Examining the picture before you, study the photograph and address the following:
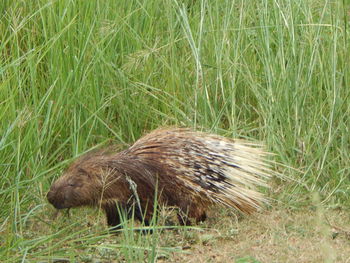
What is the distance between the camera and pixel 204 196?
3.83 meters

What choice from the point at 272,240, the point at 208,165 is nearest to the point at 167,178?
the point at 208,165

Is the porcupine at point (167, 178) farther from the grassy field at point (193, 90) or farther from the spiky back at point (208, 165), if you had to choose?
the grassy field at point (193, 90)

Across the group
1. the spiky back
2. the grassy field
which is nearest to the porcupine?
the spiky back

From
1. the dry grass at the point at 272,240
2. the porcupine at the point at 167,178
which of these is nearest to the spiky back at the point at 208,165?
the porcupine at the point at 167,178

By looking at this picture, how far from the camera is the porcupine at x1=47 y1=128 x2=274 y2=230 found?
3.74 metres

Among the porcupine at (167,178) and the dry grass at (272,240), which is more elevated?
the porcupine at (167,178)

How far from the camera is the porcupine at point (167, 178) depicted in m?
3.74

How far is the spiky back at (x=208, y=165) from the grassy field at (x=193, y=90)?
0.13m

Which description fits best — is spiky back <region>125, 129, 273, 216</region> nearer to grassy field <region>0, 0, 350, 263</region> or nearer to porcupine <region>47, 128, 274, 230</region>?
porcupine <region>47, 128, 274, 230</region>

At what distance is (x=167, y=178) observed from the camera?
149 inches

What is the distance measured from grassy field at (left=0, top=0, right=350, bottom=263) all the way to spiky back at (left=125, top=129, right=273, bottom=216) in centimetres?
13

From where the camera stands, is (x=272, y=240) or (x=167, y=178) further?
(x=167, y=178)

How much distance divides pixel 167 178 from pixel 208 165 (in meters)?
0.22

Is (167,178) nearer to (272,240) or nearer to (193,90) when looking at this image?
(272,240)
